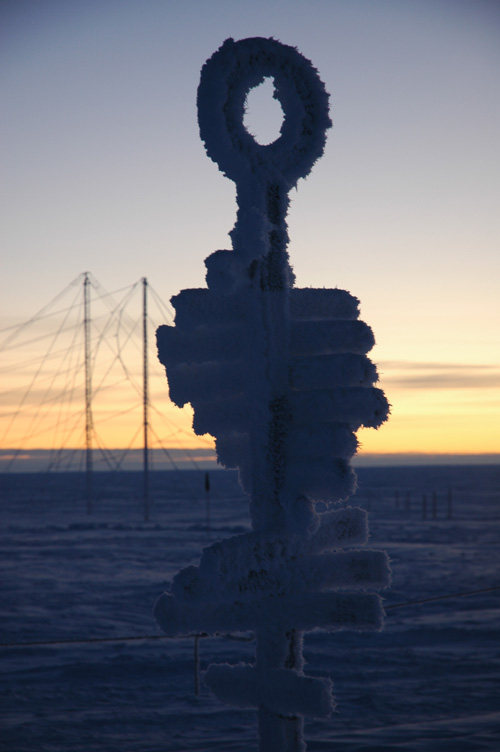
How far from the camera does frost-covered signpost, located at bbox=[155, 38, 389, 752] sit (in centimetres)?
275

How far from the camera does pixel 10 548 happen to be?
53.7 metres

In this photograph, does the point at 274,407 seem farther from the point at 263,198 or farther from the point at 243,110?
the point at 243,110

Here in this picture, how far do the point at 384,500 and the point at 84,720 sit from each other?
105 m

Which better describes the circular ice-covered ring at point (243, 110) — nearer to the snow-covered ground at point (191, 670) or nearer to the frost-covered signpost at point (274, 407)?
the frost-covered signpost at point (274, 407)

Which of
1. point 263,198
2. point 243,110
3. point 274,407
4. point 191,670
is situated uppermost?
point 243,110

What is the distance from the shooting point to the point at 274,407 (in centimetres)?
284

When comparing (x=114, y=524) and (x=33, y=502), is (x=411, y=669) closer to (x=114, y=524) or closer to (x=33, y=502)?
(x=114, y=524)

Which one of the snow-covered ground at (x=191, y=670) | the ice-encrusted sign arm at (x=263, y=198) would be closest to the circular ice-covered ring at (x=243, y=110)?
the ice-encrusted sign arm at (x=263, y=198)

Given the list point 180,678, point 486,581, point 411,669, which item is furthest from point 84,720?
point 486,581

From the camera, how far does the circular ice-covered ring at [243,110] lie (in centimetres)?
282

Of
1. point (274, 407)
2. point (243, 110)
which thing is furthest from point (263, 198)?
point (274, 407)

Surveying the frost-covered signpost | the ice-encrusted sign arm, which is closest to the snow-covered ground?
the frost-covered signpost

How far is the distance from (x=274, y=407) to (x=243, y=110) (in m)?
1.14

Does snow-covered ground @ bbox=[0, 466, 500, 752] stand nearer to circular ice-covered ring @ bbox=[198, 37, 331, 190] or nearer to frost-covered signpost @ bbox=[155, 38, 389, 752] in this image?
frost-covered signpost @ bbox=[155, 38, 389, 752]
